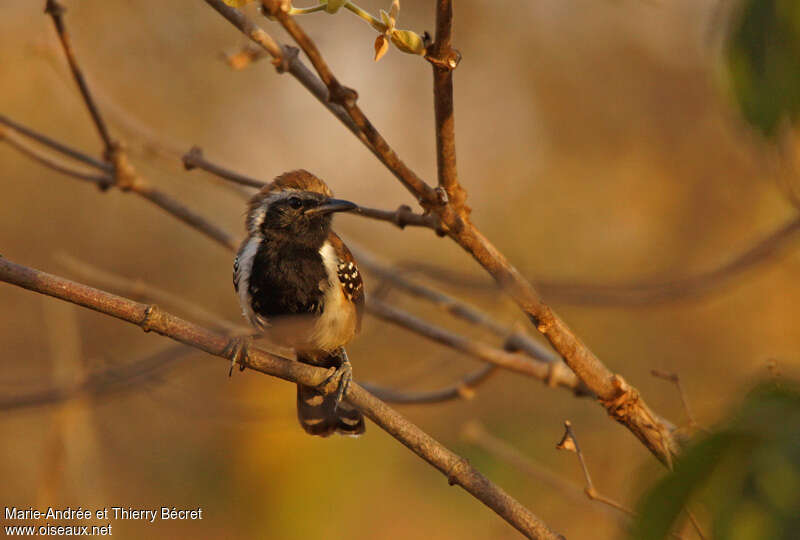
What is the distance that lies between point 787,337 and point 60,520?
18.1 feet

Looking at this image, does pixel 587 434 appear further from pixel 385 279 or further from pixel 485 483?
pixel 485 483

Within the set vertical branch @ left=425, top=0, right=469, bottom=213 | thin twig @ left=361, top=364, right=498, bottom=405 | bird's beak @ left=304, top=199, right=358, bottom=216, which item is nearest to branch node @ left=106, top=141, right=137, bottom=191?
bird's beak @ left=304, top=199, right=358, bottom=216

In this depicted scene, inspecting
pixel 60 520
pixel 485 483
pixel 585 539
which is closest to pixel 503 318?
pixel 585 539

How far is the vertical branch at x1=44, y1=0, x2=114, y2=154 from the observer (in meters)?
2.94

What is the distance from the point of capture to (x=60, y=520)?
3844 millimetres

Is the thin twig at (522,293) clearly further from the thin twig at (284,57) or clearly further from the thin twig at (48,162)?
the thin twig at (48,162)

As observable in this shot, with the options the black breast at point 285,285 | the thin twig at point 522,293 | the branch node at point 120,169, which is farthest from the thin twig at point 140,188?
the thin twig at point 522,293

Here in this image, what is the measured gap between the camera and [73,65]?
10.3ft

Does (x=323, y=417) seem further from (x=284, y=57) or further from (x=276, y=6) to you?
(x=276, y=6)

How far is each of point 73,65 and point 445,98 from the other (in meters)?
1.73

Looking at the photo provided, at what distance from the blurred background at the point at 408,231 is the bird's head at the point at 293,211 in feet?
7.49

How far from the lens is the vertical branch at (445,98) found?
1.98 m

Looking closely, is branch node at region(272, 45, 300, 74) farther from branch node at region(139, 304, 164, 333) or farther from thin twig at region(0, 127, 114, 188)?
thin twig at region(0, 127, 114, 188)

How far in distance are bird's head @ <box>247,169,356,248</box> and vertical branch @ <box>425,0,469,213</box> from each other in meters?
1.14
